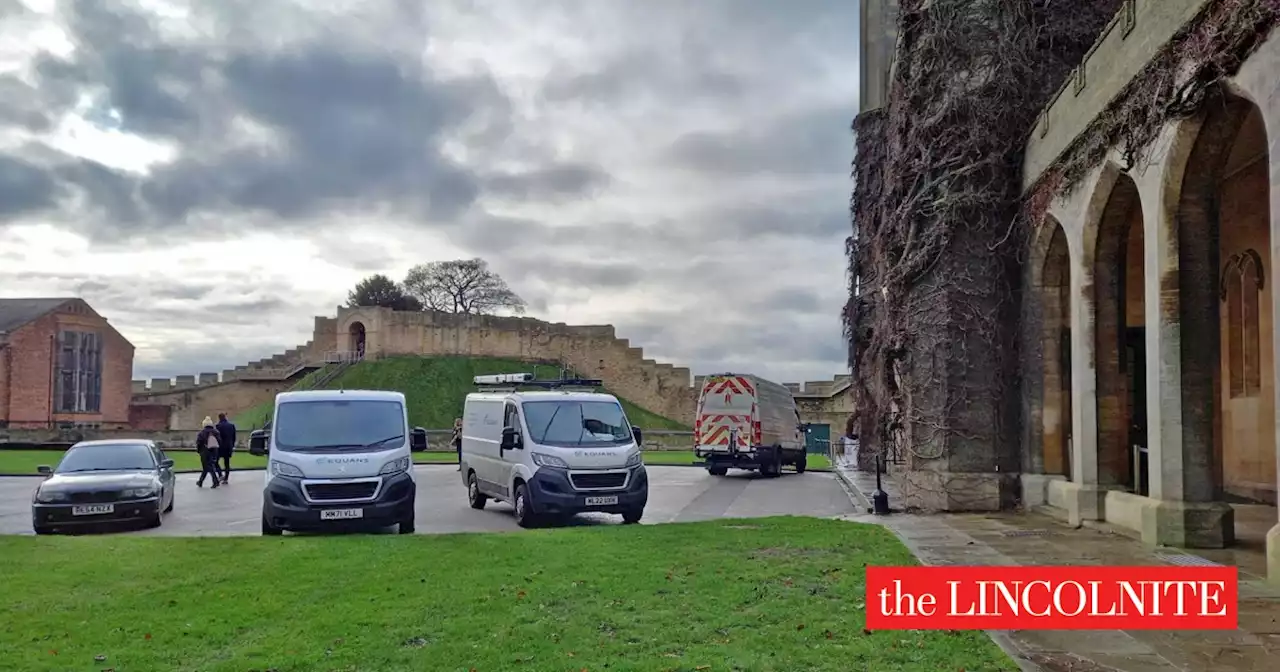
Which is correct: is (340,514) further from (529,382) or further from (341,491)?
(529,382)

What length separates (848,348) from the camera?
2955 centimetres

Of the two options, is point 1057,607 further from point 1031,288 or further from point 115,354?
point 115,354

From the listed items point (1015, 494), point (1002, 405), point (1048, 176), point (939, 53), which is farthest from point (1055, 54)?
point (1015, 494)

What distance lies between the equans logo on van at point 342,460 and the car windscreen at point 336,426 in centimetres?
27

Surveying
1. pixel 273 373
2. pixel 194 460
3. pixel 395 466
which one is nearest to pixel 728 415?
pixel 395 466

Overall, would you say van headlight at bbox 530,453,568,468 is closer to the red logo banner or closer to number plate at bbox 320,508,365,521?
number plate at bbox 320,508,365,521

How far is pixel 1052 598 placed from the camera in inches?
306

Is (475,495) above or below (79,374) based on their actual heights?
below

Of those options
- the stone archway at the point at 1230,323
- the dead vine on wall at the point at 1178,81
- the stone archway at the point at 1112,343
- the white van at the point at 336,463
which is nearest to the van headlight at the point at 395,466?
the white van at the point at 336,463

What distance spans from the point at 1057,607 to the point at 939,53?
1206cm

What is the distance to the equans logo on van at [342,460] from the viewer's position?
508 inches

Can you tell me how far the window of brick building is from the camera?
61688 mm

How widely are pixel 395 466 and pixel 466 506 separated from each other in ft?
16.0

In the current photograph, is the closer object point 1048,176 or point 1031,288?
point 1048,176
